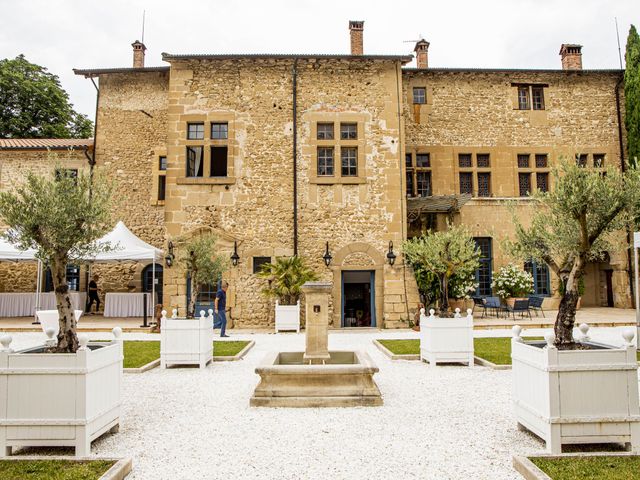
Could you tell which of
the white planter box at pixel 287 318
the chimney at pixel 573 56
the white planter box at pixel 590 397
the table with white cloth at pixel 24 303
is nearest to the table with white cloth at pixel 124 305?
the table with white cloth at pixel 24 303

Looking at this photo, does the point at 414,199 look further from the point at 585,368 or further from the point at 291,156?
the point at 585,368

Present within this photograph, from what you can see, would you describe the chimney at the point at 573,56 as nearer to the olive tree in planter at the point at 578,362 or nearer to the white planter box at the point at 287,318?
the white planter box at the point at 287,318

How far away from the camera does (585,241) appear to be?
5.02 metres

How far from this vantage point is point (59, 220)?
509 centimetres

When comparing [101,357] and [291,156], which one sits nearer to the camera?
[101,357]

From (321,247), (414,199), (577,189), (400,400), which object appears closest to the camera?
(577,189)

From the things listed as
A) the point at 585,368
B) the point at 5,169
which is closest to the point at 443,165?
the point at 585,368

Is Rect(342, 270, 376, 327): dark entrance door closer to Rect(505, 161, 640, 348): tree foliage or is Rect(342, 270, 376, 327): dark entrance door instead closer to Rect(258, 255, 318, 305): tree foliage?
Rect(258, 255, 318, 305): tree foliage

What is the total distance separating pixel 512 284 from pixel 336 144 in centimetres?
746

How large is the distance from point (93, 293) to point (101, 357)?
14.5 meters

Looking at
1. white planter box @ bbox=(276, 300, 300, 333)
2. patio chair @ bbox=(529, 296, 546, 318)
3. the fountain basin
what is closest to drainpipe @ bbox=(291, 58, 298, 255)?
white planter box @ bbox=(276, 300, 300, 333)

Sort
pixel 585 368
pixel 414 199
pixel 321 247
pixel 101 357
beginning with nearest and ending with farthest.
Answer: pixel 585 368 < pixel 101 357 < pixel 321 247 < pixel 414 199

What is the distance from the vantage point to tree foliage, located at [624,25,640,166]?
16750mm

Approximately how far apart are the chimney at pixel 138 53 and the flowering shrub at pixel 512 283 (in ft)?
50.7
